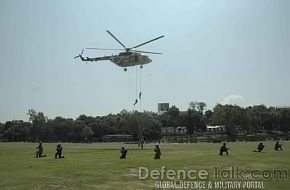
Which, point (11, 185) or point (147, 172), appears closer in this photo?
point (11, 185)

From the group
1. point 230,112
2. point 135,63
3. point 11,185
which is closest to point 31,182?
point 11,185

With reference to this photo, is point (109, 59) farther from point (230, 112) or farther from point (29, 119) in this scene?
point (29, 119)

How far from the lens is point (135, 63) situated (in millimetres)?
76000

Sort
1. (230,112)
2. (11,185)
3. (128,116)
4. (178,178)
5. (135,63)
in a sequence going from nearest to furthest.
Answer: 1. (11,185)
2. (178,178)
3. (135,63)
4. (230,112)
5. (128,116)

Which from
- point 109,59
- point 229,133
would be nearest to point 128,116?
point 229,133

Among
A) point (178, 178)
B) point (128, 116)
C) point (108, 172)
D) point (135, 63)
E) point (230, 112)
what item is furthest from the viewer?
point (128, 116)

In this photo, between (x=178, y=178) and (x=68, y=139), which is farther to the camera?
(x=68, y=139)

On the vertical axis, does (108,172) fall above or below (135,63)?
below

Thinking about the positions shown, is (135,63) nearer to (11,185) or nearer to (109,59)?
(109,59)

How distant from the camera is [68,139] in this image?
199m

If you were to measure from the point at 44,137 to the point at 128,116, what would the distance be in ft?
131

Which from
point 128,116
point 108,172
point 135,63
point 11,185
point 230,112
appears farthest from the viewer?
point 128,116

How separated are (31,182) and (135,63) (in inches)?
2109

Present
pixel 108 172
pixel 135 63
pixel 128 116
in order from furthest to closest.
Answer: pixel 128 116, pixel 135 63, pixel 108 172
